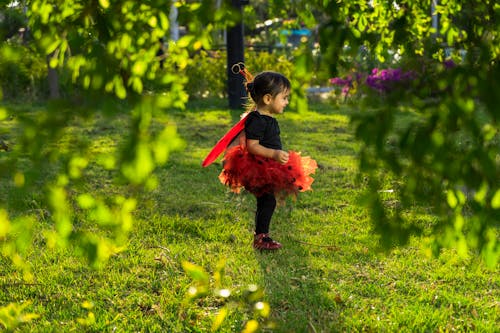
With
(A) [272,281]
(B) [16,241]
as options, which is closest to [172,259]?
(A) [272,281]

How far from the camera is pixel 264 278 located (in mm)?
4266

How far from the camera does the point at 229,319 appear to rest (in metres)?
3.66

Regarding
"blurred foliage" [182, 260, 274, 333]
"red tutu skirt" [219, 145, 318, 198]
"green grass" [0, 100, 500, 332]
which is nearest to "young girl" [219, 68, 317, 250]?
"red tutu skirt" [219, 145, 318, 198]

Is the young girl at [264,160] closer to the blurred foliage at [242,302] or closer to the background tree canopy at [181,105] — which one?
the blurred foliage at [242,302]

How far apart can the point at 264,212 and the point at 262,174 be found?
0.30 metres

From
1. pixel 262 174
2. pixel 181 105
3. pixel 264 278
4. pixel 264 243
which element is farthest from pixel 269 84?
pixel 181 105

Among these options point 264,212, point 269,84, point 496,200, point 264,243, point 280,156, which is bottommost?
point 264,243

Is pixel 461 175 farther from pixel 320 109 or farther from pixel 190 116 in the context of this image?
pixel 320 109

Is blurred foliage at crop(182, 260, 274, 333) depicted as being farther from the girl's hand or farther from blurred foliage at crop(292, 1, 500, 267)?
blurred foliage at crop(292, 1, 500, 267)

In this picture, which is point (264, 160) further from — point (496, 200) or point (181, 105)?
point (496, 200)

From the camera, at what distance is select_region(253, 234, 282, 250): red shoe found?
15.8 feet

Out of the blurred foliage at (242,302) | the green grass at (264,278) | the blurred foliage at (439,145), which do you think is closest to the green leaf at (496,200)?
the blurred foliage at (439,145)

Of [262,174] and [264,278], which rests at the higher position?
[262,174]

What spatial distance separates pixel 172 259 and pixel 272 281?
77 centimetres
